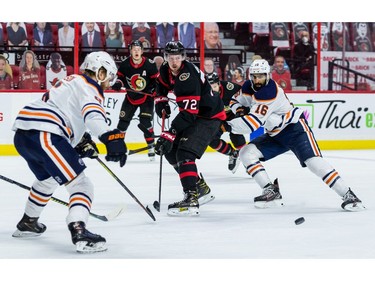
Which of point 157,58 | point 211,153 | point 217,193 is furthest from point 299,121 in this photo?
point 157,58

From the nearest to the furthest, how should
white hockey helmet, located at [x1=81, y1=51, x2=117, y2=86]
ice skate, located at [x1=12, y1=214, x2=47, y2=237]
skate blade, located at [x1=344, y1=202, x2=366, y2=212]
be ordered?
white hockey helmet, located at [x1=81, y1=51, x2=117, y2=86], ice skate, located at [x1=12, y1=214, x2=47, y2=237], skate blade, located at [x1=344, y1=202, x2=366, y2=212]

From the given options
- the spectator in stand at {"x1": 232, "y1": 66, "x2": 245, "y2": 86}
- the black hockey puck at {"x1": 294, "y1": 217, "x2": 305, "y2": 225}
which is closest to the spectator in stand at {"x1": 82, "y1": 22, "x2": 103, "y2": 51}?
the spectator in stand at {"x1": 232, "y1": 66, "x2": 245, "y2": 86}

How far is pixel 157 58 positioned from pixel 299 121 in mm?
4837

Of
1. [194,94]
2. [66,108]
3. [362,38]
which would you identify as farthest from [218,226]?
[362,38]

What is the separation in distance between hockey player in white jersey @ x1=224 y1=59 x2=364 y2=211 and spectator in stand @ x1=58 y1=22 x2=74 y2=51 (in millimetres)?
4603

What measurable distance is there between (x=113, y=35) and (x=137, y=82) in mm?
1647

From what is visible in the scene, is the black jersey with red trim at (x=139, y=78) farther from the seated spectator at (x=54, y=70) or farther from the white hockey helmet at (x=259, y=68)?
the white hockey helmet at (x=259, y=68)

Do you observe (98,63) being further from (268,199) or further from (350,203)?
(350,203)

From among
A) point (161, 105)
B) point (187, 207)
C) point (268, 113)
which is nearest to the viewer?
point (187, 207)

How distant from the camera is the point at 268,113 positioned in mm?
4918

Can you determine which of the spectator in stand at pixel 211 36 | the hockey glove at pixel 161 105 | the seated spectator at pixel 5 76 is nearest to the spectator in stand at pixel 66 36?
the seated spectator at pixel 5 76

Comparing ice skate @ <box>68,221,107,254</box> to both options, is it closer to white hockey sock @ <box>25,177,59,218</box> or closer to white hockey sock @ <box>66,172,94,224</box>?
white hockey sock @ <box>66,172,94,224</box>

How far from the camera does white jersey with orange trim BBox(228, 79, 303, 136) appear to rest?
193 inches

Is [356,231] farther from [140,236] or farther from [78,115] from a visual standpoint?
[78,115]
